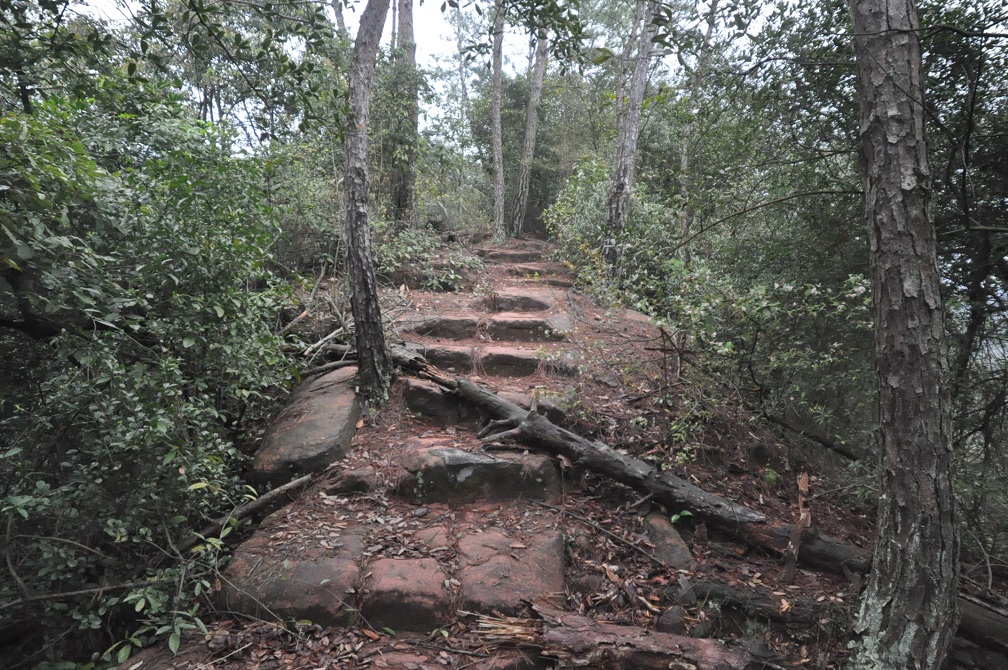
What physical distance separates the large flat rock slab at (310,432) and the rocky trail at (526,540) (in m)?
0.02

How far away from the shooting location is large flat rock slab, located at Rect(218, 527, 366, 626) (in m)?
3.41

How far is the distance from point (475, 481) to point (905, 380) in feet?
10.5

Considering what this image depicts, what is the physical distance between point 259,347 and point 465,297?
449 centimetres

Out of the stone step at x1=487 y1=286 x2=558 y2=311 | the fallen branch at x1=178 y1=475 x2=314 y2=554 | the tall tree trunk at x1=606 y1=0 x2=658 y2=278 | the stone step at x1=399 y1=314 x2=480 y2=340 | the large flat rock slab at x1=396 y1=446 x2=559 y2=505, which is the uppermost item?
the tall tree trunk at x1=606 y1=0 x2=658 y2=278

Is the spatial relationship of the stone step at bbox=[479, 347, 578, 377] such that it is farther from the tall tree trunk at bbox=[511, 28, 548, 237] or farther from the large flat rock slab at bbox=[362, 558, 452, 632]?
the tall tree trunk at bbox=[511, 28, 548, 237]

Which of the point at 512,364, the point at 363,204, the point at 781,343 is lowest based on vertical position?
the point at 512,364

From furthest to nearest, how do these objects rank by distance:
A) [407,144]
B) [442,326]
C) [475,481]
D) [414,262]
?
[407,144]
[414,262]
[442,326]
[475,481]

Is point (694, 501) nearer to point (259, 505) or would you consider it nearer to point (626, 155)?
point (259, 505)

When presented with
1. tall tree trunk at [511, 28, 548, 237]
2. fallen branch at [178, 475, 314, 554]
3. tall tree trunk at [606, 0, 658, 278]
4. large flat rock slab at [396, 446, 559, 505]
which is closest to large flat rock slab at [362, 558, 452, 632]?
large flat rock slab at [396, 446, 559, 505]

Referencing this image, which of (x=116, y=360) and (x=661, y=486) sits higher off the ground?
(x=116, y=360)

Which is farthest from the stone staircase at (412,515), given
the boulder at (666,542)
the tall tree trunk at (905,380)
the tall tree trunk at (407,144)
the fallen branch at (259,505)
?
the tall tree trunk at (407,144)

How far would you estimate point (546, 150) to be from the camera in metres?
16.5

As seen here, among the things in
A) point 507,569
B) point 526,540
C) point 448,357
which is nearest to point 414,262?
point 448,357

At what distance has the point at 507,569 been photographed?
12.1ft
